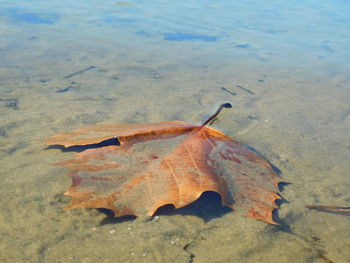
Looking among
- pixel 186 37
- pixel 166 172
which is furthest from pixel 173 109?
pixel 186 37

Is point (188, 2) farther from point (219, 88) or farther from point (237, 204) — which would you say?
point (237, 204)

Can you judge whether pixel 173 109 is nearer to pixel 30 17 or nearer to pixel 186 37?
pixel 186 37

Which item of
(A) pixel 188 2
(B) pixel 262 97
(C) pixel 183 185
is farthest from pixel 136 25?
(C) pixel 183 185

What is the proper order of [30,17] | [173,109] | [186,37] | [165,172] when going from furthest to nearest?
[30,17]
[186,37]
[173,109]
[165,172]

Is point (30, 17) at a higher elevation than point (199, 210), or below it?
higher

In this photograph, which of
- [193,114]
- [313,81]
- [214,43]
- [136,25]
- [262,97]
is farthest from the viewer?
[136,25]

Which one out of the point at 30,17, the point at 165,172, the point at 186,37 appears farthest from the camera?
the point at 30,17

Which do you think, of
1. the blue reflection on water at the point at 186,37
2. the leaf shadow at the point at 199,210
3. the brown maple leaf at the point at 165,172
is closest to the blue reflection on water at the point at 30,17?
the blue reflection on water at the point at 186,37
